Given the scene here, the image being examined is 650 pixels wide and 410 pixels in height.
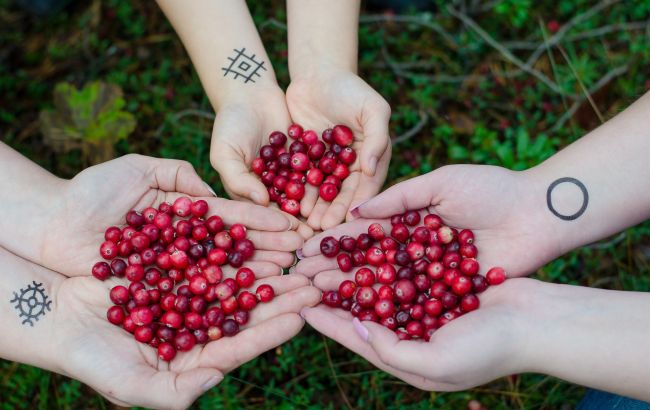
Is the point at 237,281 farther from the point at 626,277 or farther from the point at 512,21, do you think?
the point at 512,21

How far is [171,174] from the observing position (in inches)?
218

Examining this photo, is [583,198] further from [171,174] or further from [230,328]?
[171,174]

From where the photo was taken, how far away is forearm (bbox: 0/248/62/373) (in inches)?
185

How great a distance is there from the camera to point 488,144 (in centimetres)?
714

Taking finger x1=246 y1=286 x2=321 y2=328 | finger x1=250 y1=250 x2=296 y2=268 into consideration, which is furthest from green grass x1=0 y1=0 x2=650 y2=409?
finger x1=246 y1=286 x2=321 y2=328

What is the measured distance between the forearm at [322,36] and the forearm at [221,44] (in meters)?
0.35

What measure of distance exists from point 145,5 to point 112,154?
2.41 meters

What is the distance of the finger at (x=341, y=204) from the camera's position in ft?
17.8

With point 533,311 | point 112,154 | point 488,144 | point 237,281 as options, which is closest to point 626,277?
point 488,144

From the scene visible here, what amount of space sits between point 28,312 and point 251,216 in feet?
6.13

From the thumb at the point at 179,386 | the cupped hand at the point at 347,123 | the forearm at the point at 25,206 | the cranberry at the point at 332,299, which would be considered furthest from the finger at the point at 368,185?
the forearm at the point at 25,206

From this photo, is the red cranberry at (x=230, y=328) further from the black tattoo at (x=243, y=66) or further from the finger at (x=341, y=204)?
the black tattoo at (x=243, y=66)

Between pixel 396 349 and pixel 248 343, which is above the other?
pixel 396 349

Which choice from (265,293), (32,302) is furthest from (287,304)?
(32,302)
